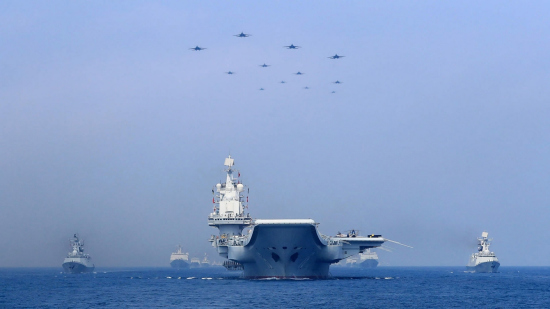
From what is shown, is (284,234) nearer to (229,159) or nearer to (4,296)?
(4,296)

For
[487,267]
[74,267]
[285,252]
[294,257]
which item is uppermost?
[285,252]

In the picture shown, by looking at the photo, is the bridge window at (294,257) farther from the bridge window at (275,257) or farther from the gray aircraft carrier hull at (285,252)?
the bridge window at (275,257)

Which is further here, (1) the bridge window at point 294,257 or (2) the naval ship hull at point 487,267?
(2) the naval ship hull at point 487,267

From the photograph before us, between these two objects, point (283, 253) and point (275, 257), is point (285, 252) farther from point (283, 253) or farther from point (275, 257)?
point (275, 257)

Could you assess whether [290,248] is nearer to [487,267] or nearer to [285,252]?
[285,252]

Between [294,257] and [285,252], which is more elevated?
[285,252]

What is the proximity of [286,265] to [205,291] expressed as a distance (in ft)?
34.7

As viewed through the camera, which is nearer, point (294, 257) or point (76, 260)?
point (294, 257)

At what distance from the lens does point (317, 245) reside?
71.4 meters

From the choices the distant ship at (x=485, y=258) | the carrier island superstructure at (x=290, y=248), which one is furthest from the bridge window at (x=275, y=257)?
the distant ship at (x=485, y=258)

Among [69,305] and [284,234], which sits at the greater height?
[284,234]

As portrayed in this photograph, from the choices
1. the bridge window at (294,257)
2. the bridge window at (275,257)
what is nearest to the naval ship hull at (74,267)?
the bridge window at (275,257)

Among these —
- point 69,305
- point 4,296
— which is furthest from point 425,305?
point 4,296

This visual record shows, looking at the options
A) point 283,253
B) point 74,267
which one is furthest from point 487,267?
point 74,267
